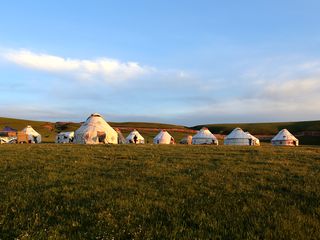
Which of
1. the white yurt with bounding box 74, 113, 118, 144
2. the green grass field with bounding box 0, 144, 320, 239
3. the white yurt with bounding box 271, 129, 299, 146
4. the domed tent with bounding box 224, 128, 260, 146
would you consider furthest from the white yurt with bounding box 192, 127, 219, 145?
the green grass field with bounding box 0, 144, 320, 239

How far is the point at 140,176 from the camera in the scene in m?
13.5

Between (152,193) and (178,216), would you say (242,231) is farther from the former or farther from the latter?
(152,193)

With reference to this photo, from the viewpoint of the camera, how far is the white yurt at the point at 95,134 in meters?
57.4

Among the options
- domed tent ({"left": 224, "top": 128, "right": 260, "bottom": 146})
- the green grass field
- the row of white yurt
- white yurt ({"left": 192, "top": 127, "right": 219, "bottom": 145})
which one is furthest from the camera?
white yurt ({"left": 192, "top": 127, "right": 219, "bottom": 145})

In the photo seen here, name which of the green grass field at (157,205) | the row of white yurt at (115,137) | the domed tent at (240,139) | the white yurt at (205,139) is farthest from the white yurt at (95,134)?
the green grass field at (157,205)

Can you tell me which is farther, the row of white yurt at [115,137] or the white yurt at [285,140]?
the white yurt at [285,140]

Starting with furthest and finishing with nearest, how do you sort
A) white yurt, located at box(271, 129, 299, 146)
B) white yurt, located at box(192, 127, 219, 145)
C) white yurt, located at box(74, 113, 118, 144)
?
white yurt, located at box(271, 129, 299, 146) → white yurt, located at box(192, 127, 219, 145) → white yurt, located at box(74, 113, 118, 144)

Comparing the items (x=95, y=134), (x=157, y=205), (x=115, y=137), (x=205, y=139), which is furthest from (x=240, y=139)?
(x=157, y=205)

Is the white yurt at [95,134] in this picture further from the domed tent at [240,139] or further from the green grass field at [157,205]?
the green grass field at [157,205]

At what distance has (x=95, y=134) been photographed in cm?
5762

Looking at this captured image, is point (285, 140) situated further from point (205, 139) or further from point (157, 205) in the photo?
point (157, 205)

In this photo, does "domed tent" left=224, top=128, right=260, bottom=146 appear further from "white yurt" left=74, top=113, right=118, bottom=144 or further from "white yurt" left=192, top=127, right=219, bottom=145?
"white yurt" left=74, top=113, right=118, bottom=144

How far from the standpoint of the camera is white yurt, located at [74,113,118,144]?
5738 cm

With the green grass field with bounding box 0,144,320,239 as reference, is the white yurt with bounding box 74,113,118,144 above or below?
above
